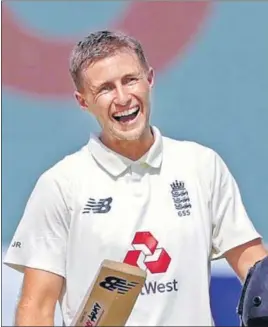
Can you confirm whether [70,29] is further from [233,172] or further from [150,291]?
[150,291]

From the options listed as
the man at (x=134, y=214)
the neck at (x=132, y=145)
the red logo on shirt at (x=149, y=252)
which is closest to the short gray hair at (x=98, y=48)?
the man at (x=134, y=214)

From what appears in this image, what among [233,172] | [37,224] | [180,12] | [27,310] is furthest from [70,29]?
[27,310]

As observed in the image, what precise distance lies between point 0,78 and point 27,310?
60 centimetres

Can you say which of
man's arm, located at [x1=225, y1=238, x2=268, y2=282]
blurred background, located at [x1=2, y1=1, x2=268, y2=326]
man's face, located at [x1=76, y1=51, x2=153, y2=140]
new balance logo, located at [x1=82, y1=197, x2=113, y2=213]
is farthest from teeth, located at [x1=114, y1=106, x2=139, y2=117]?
blurred background, located at [x1=2, y1=1, x2=268, y2=326]

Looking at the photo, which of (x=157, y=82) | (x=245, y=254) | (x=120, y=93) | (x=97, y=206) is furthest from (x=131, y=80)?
(x=157, y=82)

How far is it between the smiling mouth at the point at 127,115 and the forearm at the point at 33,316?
0.25 metres

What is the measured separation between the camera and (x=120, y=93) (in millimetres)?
996

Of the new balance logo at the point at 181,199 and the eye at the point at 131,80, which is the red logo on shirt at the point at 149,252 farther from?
the eye at the point at 131,80

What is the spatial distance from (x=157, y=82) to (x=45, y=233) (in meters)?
0.50

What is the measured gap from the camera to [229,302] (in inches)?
56.4

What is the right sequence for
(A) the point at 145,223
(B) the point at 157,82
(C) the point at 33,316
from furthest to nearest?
(B) the point at 157,82
(A) the point at 145,223
(C) the point at 33,316

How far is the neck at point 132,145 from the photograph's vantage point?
→ 1062mm

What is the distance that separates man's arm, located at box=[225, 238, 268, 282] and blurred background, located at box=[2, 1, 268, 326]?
300 millimetres

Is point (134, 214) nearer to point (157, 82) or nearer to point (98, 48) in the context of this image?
point (98, 48)
